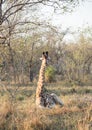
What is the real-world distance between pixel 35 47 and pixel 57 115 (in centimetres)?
2561

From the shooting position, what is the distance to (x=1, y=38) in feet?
41.4

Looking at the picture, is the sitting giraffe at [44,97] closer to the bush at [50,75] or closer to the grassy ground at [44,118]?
the grassy ground at [44,118]

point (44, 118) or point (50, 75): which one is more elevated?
point (44, 118)

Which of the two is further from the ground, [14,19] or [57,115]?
[14,19]

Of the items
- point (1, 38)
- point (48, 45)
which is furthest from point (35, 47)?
point (1, 38)

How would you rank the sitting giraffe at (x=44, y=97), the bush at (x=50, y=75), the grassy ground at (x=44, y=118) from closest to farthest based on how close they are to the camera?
1. the grassy ground at (x=44, y=118)
2. the sitting giraffe at (x=44, y=97)
3. the bush at (x=50, y=75)

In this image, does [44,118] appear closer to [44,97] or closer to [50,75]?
[44,97]

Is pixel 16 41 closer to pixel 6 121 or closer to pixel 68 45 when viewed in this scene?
pixel 6 121

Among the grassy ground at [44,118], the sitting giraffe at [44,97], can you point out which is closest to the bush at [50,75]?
the sitting giraffe at [44,97]

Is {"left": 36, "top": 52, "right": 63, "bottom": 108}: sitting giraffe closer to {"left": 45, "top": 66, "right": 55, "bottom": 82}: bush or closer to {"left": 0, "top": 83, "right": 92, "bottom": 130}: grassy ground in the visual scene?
{"left": 0, "top": 83, "right": 92, "bottom": 130}: grassy ground

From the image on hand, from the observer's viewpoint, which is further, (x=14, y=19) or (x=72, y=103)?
(x=72, y=103)

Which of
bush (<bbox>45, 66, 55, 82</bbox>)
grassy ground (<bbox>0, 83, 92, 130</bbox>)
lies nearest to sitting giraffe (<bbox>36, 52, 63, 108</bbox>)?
grassy ground (<bbox>0, 83, 92, 130</bbox>)

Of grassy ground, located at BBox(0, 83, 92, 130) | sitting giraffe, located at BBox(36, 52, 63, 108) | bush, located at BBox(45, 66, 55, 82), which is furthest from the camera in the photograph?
bush, located at BBox(45, 66, 55, 82)

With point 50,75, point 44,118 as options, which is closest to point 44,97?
point 44,118
